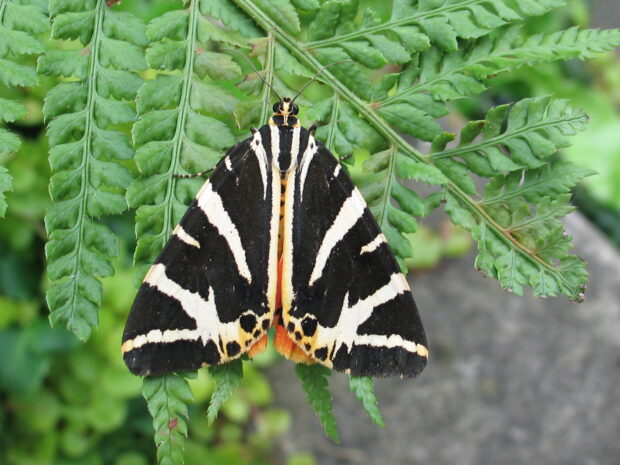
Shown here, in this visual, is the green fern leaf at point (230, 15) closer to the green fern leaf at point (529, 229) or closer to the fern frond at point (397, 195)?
the fern frond at point (397, 195)

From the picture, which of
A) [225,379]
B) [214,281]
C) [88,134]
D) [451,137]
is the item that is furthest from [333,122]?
[225,379]

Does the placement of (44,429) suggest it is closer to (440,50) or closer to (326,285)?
(326,285)

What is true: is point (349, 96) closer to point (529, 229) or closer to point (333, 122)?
point (333, 122)

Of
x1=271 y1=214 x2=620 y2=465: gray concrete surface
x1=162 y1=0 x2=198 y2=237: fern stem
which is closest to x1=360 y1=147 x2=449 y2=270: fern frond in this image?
x1=162 y1=0 x2=198 y2=237: fern stem

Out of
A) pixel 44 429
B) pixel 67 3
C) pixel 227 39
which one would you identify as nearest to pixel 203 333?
pixel 227 39

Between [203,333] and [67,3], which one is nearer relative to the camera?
[203,333]
